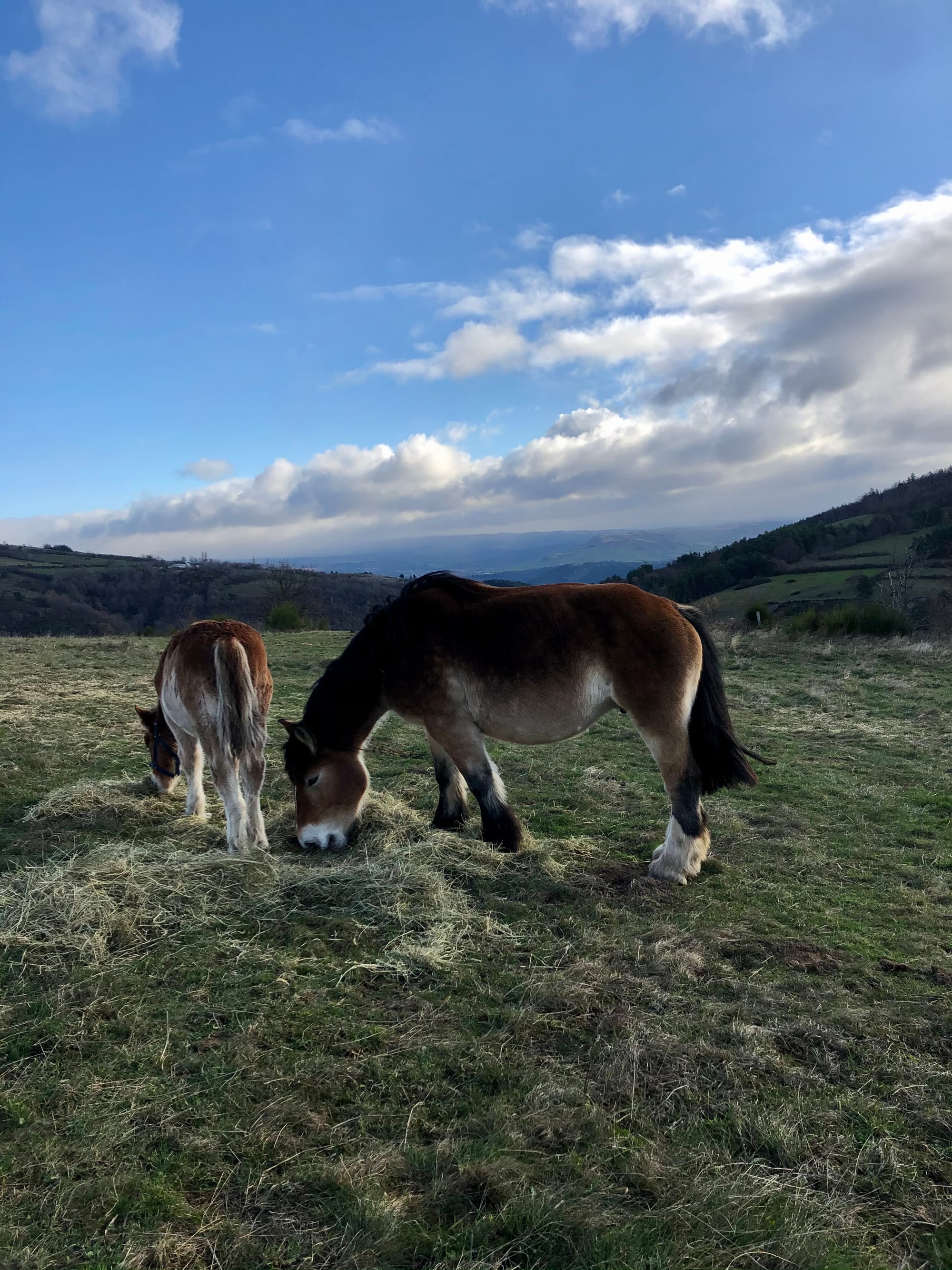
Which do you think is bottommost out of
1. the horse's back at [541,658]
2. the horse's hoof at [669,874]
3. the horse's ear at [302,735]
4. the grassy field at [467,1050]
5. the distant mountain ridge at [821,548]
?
the horse's hoof at [669,874]

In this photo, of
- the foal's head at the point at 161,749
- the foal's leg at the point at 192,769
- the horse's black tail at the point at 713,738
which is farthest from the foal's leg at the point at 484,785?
the foal's head at the point at 161,749

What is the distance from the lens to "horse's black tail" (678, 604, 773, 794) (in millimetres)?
5148

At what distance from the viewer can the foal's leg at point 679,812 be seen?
5.01m

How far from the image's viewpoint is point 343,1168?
225 cm

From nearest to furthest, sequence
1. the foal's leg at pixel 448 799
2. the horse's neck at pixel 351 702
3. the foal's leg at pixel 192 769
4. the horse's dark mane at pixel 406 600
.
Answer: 1. the horse's dark mane at pixel 406 600
2. the horse's neck at pixel 351 702
3. the foal's leg at pixel 448 799
4. the foal's leg at pixel 192 769

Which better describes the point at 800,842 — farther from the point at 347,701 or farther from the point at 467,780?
the point at 347,701

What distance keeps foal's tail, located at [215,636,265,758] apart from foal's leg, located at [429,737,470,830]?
1.60 m

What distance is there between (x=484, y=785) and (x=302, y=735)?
64.0 inches

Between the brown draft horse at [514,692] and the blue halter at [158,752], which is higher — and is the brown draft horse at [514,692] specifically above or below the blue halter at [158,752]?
above

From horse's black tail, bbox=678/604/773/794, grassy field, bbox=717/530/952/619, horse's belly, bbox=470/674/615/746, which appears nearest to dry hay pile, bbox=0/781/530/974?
horse's belly, bbox=470/674/615/746

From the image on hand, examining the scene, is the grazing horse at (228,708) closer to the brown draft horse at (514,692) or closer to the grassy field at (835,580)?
the brown draft horse at (514,692)

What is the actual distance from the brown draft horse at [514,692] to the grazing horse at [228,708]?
0.34 metres

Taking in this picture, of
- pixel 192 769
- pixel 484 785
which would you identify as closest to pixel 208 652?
pixel 192 769

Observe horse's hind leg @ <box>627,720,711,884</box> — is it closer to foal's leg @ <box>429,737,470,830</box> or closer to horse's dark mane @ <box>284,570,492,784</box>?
foal's leg @ <box>429,737,470,830</box>
